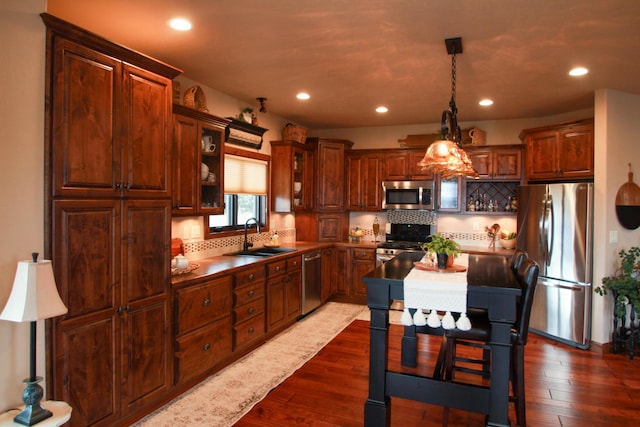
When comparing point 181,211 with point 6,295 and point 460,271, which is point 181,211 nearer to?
point 6,295

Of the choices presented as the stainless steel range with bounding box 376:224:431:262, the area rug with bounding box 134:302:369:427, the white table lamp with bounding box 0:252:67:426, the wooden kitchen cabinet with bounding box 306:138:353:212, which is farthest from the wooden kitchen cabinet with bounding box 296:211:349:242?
the white table lamp with bounding box 0:252:67:426

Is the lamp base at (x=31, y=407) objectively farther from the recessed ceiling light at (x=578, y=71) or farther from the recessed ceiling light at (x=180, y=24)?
the recessed ceiling light at (x=578, y=71)

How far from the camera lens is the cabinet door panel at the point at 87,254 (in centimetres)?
214

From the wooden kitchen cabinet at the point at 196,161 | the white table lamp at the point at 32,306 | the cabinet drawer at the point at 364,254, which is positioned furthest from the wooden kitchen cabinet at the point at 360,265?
the white table lamp at the point at 32,306

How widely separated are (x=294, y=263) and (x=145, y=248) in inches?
90.8

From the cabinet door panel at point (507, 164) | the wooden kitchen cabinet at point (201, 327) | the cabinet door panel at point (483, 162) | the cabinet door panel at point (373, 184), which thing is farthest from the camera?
the cabinet door panel at point (373, 184)

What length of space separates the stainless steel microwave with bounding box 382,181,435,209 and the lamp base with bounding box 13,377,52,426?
4.71m

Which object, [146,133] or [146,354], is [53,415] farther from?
[146,133]

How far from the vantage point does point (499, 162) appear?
541 centimetres

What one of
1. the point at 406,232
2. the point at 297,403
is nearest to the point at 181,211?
the point at 297,403

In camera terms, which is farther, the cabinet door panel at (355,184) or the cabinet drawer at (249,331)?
the cabinet door panel at (355,184)

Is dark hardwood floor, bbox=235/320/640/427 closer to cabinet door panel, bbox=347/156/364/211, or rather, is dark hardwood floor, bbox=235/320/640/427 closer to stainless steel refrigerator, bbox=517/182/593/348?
stainless steel refrigerator, bbox=517/182/593/348

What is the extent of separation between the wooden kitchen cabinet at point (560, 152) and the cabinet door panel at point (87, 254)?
447 centimetres

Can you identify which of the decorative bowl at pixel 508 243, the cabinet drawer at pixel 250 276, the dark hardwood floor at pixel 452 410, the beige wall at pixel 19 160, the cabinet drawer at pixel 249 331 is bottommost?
the dark hardwood floor at pixel 452 410
